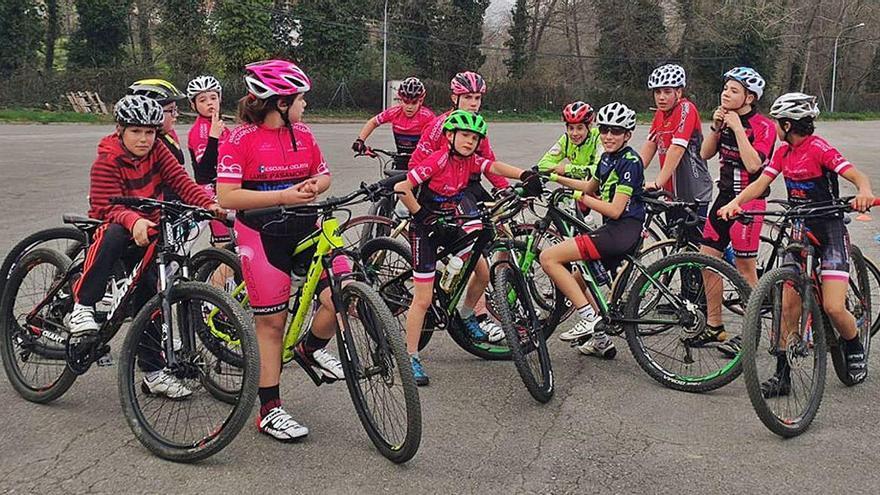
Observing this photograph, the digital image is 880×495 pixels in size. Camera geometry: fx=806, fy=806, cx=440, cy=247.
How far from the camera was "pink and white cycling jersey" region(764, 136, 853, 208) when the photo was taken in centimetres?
486

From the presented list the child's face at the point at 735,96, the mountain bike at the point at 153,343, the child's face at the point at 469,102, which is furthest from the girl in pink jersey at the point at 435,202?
the child's face at the point at 735,96

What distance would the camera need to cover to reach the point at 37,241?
515 centimetres

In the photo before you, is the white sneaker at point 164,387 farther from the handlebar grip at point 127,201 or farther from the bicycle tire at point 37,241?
the bicycle tire at point 37,241

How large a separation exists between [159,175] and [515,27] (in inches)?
2240

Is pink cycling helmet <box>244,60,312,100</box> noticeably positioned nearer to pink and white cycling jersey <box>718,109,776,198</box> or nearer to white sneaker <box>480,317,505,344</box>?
white sneaker <box>480,317,505,344</box>

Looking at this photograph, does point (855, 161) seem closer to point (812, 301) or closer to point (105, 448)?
point (812, 301)

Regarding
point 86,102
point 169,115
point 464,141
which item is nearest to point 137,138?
point 169,115

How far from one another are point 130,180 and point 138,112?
45cm

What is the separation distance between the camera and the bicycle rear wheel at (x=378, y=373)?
3.92 metres

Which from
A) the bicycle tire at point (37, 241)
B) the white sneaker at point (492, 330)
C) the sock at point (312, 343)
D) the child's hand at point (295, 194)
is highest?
the child's hand at point (295, 194)

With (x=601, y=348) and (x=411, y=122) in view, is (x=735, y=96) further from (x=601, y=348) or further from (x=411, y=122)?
(x=411, y=122)

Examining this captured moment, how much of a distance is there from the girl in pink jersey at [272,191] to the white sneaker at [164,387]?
1.60 feet

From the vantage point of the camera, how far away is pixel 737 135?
19.3ft

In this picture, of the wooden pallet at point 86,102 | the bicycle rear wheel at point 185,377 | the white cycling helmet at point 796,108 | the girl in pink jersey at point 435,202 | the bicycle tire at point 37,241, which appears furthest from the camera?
the wooden pallet at point 86,102
